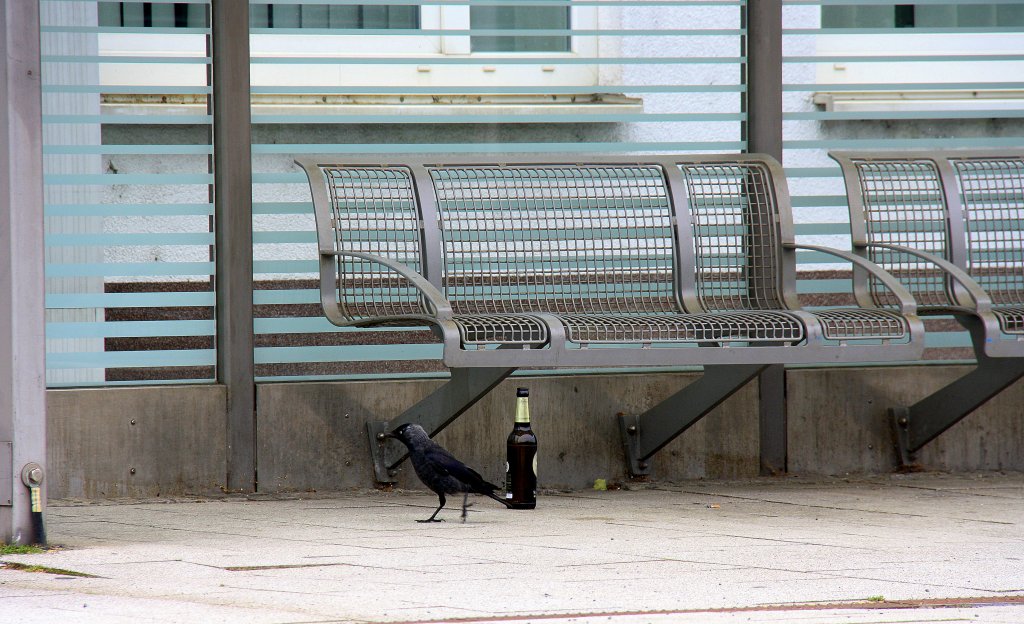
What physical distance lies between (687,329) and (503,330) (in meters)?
0.82

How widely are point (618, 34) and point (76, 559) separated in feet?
13.0

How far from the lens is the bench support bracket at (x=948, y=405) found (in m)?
7.19

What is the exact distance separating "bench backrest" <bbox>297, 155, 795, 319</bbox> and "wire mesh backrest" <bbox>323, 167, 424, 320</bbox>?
0.03 feet

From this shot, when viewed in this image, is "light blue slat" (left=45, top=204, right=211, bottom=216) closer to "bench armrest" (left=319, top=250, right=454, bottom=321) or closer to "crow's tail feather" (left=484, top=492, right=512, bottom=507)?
"bench armrest" (left=319, top=250, right=454, bottom=321)

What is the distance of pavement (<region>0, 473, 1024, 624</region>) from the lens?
420cm

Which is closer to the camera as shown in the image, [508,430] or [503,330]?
[503,330]

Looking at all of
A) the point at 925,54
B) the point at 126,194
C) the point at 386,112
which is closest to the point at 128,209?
the point at 126,194

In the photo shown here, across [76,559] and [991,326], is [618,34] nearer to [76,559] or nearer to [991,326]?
[991,326]

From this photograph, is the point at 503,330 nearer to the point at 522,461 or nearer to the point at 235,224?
the point at 522,461

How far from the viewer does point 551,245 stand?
7.42 m

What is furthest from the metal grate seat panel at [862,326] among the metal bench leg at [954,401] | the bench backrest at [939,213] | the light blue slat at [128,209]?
the light blue slat at [128,209]

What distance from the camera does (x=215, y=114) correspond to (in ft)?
23.6

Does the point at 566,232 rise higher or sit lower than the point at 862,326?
higher

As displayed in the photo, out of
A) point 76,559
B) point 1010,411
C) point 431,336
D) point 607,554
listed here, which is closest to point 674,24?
point 431,336
